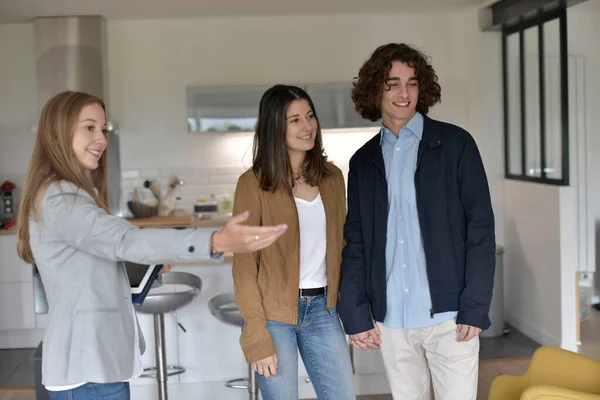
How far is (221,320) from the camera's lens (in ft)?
13.8

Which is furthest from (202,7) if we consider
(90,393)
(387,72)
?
(90,393)

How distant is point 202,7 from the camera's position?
6.76 m

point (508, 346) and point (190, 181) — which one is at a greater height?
point (190, 181)

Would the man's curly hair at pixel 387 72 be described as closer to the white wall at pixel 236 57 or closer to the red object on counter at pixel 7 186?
the white wall at pixel 236 57

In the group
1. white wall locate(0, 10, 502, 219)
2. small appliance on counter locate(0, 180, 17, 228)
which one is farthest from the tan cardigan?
small appliance on counter locate(0, 180, 17, 228)

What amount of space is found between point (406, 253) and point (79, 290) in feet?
3.76

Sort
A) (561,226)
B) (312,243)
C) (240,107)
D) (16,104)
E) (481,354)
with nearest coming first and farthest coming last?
(312,243) < (561,226) < (481,354) < (240,107) < (16,104)

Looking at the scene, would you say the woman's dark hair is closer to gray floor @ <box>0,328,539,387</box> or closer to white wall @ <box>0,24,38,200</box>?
gray floor @ <box>0,328,539,387</box>

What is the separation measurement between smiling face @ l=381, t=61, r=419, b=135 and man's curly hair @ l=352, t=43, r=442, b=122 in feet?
0.04

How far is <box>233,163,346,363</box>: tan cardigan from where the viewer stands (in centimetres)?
258

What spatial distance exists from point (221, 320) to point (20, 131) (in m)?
4.06

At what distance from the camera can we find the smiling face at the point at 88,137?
6.82 ft

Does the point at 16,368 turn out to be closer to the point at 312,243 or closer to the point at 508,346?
the point at 508,346

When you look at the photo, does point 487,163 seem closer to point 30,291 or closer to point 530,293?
point 530,293
